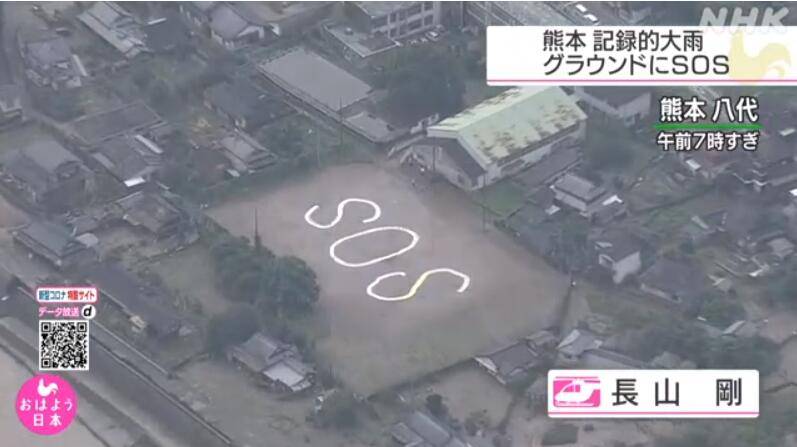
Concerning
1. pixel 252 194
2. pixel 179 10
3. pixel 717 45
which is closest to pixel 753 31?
pixel 717 45

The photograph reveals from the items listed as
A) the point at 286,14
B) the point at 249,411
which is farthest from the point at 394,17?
the point at 249,411

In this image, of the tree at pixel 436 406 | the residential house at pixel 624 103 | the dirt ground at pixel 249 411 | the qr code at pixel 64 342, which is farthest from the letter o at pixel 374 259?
the qr code at pixel 64 342

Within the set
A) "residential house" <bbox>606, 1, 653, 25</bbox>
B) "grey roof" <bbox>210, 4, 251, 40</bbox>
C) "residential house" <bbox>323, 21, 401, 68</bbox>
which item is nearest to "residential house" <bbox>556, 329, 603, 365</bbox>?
"residential house" <bbox>323, 21, 401, 68</bbox>

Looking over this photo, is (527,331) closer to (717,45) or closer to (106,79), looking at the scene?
(717,45)

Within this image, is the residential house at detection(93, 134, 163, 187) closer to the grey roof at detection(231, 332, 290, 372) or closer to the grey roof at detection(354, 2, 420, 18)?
the grey roof at detection(231, 332, 290, 372)

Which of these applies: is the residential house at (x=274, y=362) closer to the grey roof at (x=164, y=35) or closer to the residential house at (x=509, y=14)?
the grey roof at (x=164, y=35)
